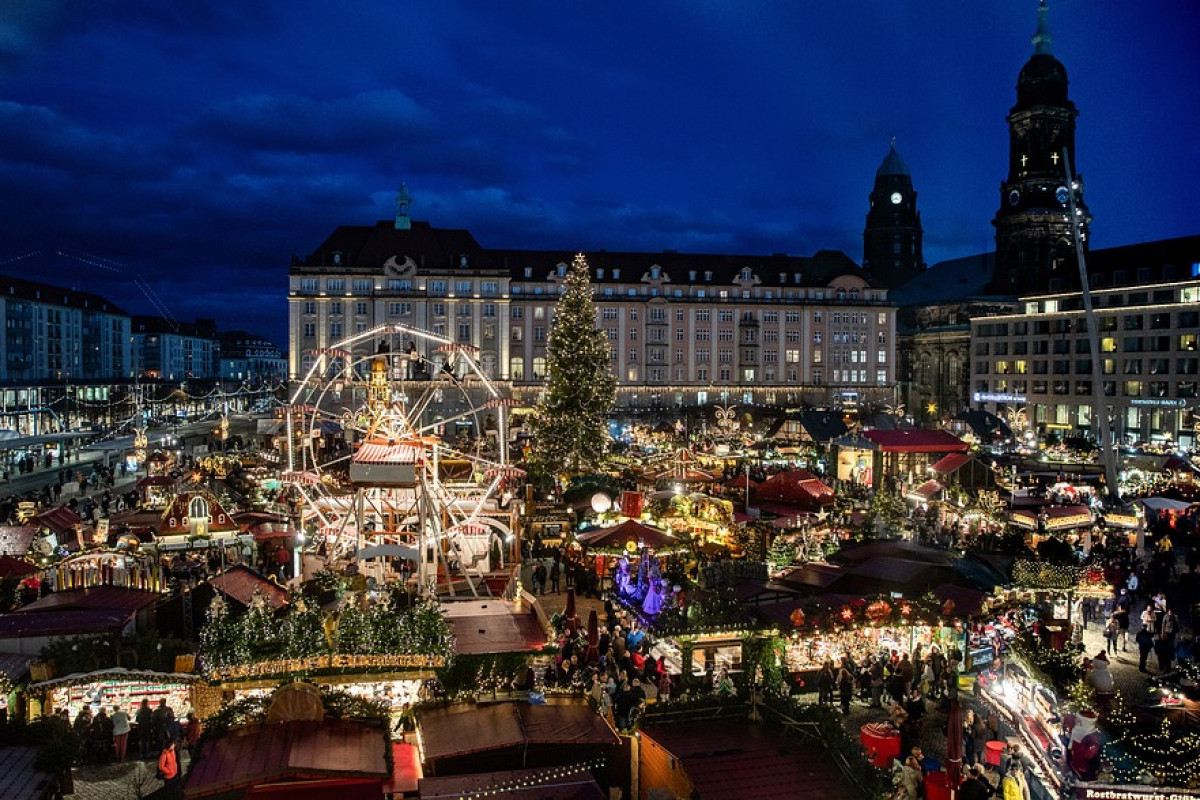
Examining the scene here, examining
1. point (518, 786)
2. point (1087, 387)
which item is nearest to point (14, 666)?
point (518, 786)

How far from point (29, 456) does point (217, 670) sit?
49.0 meters

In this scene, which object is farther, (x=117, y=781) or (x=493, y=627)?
(x=493, y=627)

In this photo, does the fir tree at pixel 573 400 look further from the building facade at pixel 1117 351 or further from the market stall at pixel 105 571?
the building facade at pixel 1117 351

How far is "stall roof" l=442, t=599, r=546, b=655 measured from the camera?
13.2m

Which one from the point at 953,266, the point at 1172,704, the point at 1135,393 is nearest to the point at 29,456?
the point at 1172,704

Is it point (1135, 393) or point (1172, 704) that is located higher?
point (1135, 393)

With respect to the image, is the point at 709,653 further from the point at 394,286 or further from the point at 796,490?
the point at 394,286

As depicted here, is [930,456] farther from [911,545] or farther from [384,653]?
[384,653]

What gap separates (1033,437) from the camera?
198 ft

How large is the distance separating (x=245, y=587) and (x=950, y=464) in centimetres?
2605

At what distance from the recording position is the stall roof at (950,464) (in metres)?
33.2

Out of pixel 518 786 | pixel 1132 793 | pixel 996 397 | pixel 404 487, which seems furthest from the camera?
pixel 996 397

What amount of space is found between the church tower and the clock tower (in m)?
26.4

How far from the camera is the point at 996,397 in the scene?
265 ft
